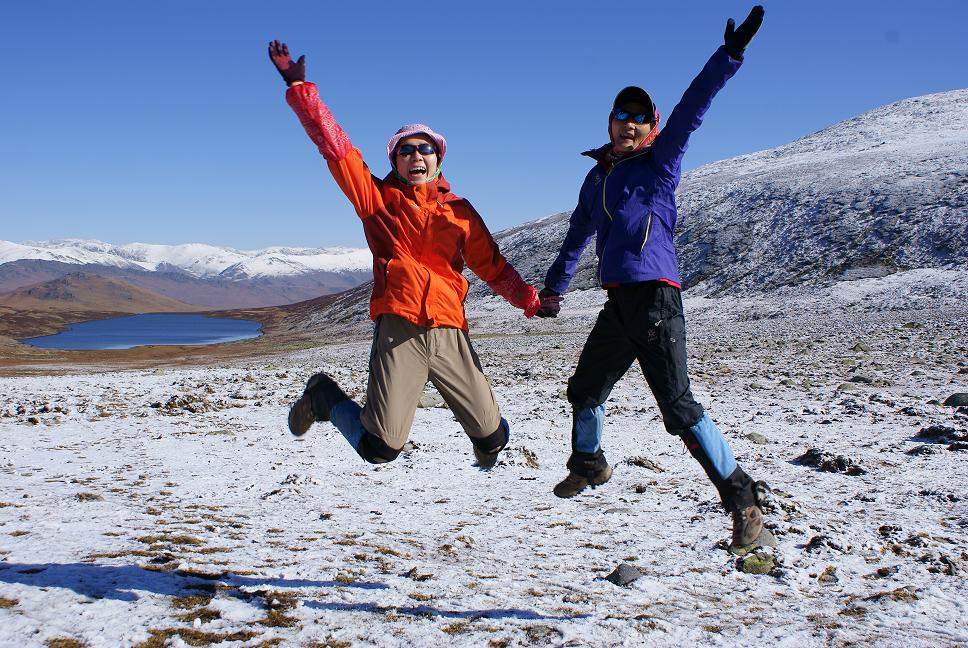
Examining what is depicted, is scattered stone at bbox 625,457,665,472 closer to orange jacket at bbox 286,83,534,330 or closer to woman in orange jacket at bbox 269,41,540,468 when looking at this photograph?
woman in orange jacket at bbox 269,41,540,468

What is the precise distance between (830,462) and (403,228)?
622 centimetres

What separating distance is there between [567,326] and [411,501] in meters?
33.5

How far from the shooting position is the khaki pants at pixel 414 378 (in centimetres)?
519

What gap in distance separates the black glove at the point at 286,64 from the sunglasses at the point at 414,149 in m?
0.91

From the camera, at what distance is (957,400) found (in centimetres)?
1090

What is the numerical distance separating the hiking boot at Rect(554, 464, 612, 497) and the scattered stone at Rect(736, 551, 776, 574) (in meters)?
1.37

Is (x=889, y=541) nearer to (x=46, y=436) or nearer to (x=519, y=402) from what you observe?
(x=519, y=402)

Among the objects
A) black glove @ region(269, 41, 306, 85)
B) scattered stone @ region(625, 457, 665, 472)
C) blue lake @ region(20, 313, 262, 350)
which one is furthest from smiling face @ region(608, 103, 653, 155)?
blue lake @ region(20, 313, 262, 350)

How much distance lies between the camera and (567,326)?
40.9m

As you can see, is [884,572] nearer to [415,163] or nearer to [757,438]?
[757,438]

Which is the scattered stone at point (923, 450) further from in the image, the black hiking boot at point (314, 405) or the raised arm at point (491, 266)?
the black hiking boot at point (314, 405)

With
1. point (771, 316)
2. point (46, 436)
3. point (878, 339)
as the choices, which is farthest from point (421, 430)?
point (771, 316)

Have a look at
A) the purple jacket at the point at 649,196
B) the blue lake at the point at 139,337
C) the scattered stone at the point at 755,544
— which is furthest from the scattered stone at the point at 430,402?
the blue lake at the point at 139,337

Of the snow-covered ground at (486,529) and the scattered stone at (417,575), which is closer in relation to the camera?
the snow-covered ground at (486,529)
